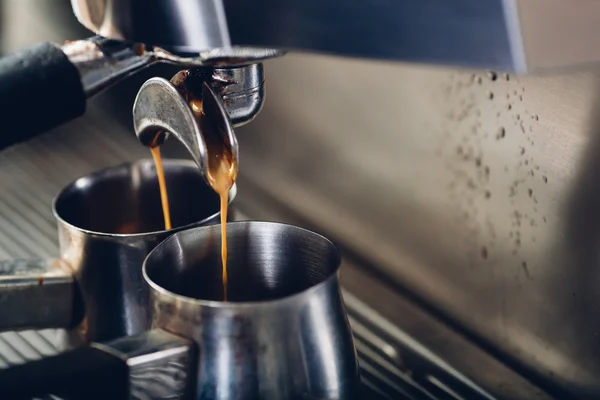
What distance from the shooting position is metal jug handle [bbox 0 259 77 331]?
21.0 inches

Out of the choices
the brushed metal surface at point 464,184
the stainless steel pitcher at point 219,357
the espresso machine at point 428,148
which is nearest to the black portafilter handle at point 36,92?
the espresso machine at point 428,148

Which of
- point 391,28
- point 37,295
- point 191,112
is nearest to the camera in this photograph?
point 391,28

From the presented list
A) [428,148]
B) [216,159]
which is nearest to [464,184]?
[428,148]

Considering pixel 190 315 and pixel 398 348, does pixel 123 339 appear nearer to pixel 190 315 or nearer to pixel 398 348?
pixel 190 315

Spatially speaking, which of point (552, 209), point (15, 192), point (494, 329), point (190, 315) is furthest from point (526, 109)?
point (15, 192)

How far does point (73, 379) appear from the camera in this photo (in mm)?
394

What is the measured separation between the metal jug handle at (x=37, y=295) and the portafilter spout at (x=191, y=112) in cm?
12

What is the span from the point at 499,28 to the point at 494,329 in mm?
378

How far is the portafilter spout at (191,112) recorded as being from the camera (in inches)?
17.1

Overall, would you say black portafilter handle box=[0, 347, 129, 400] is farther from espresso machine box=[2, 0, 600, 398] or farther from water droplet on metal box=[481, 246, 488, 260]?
water droplet on metal box=[481, 246, 488, 260]

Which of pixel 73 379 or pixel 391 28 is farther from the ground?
pixel 391 28

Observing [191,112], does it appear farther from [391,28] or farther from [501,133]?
[501,133]

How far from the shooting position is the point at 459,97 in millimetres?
634

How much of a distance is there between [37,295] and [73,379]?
164 mm
